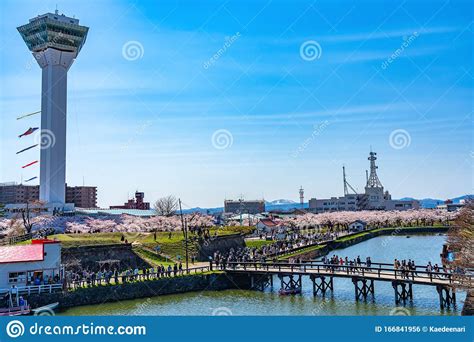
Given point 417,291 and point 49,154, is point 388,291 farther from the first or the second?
point 49,154

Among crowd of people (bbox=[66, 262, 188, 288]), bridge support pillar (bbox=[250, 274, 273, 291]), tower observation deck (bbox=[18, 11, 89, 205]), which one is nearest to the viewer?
crowd of people (bbox=[66, 262, 188, 288])

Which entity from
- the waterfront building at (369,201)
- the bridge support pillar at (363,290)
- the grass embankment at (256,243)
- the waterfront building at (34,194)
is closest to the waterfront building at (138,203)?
the waterfront building at (34,194)

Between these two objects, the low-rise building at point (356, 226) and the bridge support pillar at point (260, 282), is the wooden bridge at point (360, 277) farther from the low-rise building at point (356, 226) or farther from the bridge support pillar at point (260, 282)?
the low-rise building at point (356, 226)

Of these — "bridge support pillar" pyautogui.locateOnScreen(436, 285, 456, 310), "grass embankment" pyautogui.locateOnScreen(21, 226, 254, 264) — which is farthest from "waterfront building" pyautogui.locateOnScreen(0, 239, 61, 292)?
"bridge support pillar" pyautogui.locateOnScreen(436, 285, 456, 310)

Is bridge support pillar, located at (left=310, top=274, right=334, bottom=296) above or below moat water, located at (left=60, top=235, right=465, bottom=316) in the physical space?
above

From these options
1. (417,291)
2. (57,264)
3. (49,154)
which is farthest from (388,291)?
(49,154)

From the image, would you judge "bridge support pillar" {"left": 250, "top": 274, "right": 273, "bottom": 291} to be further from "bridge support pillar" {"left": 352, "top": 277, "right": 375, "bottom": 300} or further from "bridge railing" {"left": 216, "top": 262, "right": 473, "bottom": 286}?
"bridge support pillar" {"left": 352, "top": 277, "right": 375, "bottom": 300}
